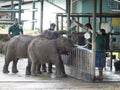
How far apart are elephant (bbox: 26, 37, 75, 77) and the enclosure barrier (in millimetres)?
355

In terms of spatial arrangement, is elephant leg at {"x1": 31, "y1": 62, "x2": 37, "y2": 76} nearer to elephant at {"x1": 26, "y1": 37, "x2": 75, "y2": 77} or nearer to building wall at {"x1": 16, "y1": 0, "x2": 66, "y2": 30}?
elephant at {"x1": 26, "y1": 37, "x2": 75, "y2": 77}

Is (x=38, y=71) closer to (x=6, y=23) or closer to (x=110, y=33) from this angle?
(x=110, y=33)

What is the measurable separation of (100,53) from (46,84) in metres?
2.04

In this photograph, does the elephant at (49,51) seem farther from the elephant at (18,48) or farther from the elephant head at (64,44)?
the elephant at (18,48)

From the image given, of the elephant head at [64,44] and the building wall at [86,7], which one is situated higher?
the building wall at [86,7]

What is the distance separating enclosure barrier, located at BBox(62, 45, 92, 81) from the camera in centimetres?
1456

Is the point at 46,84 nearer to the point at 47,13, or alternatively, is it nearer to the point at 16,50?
the point at 16,50

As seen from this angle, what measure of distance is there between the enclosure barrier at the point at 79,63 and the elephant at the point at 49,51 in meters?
0.35

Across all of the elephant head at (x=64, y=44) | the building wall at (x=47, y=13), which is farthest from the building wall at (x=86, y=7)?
the elephant head at (x=64, y=44)

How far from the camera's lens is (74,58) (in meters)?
16.0

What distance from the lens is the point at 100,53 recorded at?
1473 centimetres

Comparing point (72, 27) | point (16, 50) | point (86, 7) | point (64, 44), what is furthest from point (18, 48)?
point (86, 7)

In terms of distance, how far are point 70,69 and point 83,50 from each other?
1.75 meters

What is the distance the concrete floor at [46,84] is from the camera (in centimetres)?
1307
